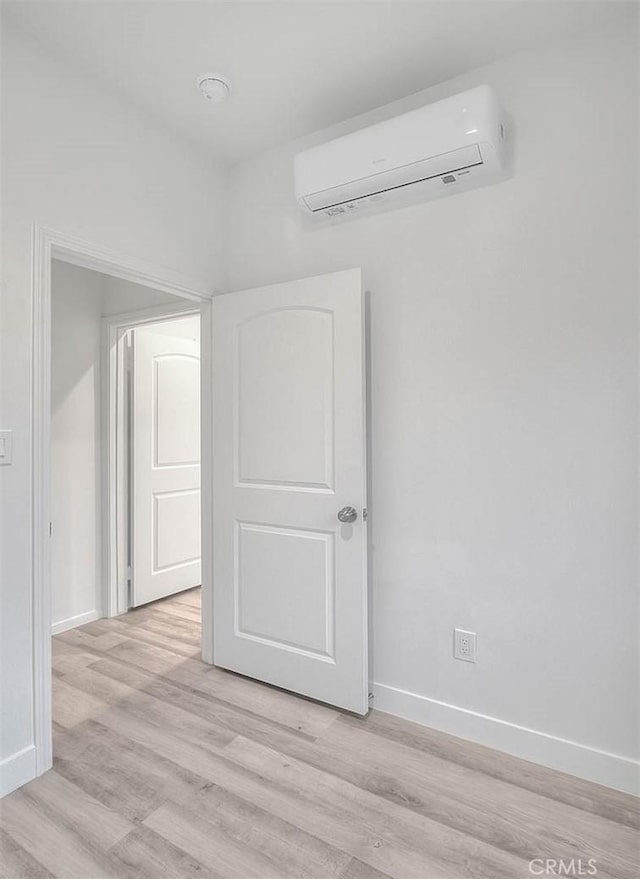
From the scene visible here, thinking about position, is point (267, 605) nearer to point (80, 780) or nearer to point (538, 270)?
point (80, 780)

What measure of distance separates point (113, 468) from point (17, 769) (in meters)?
1.90

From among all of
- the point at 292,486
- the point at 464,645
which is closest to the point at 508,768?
the point at 464,645

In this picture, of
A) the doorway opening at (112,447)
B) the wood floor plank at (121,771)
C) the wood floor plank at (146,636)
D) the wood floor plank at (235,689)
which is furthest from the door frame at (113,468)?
the wood floor plank at (121,771)

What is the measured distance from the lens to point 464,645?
2016 millimetres

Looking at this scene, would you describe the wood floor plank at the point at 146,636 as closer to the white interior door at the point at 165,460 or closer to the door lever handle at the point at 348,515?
A: the white interior door at the point at 165,460

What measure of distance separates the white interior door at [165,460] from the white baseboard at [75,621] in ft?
0.86

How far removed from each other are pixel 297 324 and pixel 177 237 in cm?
72

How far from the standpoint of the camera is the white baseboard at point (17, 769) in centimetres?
169

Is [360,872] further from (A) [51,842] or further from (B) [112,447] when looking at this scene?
(B) [112,447]

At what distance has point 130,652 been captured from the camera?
2.79 metres

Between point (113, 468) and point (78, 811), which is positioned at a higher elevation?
point (113, 468)

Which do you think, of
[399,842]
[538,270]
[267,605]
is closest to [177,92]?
[538,270]

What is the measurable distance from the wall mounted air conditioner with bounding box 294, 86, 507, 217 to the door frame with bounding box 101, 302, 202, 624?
1742mm

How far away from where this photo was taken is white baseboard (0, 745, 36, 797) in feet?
5.54
